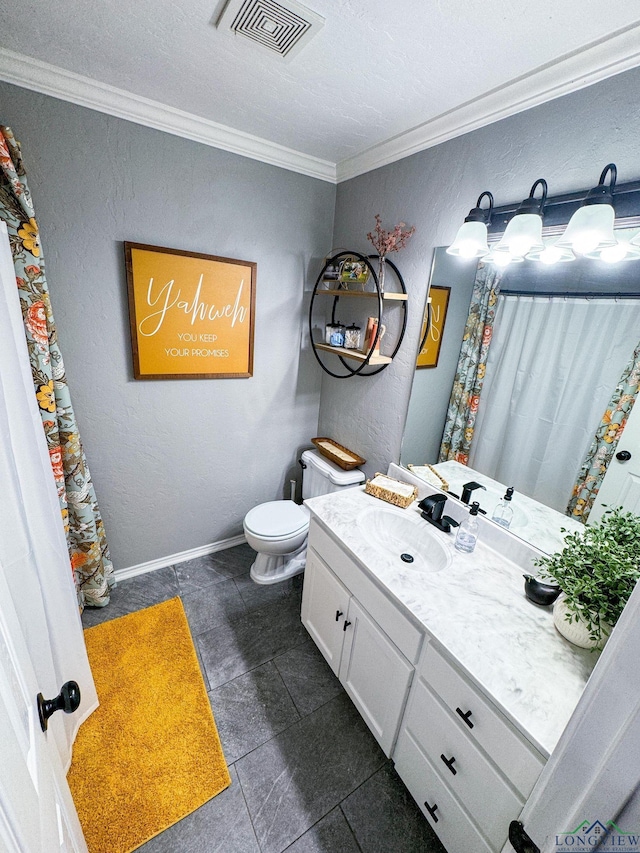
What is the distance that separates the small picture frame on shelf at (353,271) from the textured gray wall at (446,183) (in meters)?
0.15

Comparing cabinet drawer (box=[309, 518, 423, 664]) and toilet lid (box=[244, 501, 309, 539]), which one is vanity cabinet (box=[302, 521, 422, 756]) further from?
toilet lid (box=[244, 501, 309, 539])

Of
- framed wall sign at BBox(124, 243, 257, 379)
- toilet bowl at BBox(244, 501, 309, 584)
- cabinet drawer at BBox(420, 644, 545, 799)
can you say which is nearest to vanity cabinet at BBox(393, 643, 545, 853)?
cabinet drawer at BBox(420, 644, 545, 799)

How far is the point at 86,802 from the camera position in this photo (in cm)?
116

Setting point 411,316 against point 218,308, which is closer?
point 411,316

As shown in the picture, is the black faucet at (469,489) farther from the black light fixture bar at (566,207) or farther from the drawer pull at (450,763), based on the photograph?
the black light fixture bar at (566,207)

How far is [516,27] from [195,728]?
99.2 inches

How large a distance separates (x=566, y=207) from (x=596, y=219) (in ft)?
0.57

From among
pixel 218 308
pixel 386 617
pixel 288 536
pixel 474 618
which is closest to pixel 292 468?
pixel 288 536

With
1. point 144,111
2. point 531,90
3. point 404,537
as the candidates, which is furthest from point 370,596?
point 144,111

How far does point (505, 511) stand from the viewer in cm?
138

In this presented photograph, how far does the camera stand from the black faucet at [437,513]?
4.76 feet

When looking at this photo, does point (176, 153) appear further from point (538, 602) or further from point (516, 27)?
point (538, 602)

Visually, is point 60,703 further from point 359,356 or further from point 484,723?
point 359,356

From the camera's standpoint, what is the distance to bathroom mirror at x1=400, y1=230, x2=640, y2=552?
107 centimetres
